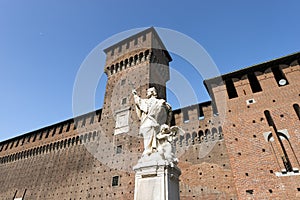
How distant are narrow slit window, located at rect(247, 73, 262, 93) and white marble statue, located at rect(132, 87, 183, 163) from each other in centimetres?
1124

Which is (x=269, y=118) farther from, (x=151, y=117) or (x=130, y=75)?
(x=130, y=75)

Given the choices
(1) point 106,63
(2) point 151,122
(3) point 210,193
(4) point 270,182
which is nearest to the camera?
(2) point 151,122

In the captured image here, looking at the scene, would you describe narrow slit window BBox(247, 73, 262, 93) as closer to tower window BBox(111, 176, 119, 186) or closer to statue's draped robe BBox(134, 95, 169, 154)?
tower window BBox(111, 176, 119, 186)

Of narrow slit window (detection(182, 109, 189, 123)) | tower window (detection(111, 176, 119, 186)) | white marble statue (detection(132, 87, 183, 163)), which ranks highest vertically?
narrow slit window (detection(182, 109, 189, 123))

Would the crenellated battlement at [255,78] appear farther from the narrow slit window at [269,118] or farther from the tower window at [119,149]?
the tower window at [119,149]

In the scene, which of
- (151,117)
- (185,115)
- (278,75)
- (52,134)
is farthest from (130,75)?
(151,117)

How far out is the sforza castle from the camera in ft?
32.6

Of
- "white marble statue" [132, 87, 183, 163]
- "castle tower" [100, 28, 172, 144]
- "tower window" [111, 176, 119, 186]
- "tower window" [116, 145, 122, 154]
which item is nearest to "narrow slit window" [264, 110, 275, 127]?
"castle tower" [100, 28, 172, 144]

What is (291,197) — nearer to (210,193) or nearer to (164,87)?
(210,193)

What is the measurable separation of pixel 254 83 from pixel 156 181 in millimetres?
12605

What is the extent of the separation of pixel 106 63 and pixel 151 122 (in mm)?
18290

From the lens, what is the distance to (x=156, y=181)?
2.89m

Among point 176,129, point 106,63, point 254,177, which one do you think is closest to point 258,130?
point 254,177

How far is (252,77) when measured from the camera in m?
13.4
